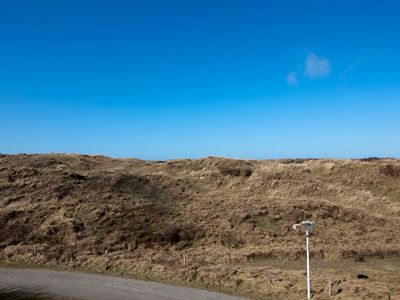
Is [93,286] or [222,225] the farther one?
[222,225]

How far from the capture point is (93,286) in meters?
22.4

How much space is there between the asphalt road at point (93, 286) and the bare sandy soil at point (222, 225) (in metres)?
1.46

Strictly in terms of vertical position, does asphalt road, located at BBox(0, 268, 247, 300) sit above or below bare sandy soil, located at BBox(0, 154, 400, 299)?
below

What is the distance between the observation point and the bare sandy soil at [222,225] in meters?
24.5

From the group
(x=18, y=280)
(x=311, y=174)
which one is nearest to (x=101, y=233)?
(x=18, y=280)

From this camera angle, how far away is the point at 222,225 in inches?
1512

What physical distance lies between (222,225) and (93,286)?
58.6 feet

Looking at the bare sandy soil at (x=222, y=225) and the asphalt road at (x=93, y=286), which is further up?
the bare sandy soil at (x=222, y=225)

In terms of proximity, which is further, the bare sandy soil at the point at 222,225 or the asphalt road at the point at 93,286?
the bare sandy soil at the point at 222,225

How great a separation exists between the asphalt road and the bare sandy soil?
4.78 ft

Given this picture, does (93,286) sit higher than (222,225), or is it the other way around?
(222,225)

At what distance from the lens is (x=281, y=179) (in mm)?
54406

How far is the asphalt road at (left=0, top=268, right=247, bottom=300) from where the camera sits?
2083cm

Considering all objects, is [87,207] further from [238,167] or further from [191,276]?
[238,167]
